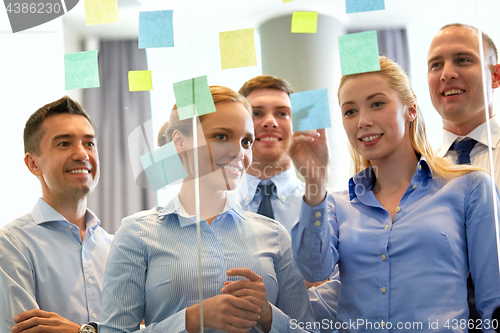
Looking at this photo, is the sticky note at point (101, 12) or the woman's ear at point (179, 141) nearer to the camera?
the woman's ear at point (179, 141)

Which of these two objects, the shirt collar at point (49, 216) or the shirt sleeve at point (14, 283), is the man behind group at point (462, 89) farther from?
the shirt sleeve at point (14, 283)

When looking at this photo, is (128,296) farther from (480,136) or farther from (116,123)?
(480,136)

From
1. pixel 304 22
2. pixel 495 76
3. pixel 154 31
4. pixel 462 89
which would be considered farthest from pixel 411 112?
pixel 154 31

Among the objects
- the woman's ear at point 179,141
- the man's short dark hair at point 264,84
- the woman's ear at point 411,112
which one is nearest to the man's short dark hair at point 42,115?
the woman's ear at point 179,141

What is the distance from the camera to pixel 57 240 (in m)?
1.16

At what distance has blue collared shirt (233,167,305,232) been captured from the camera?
108 cm

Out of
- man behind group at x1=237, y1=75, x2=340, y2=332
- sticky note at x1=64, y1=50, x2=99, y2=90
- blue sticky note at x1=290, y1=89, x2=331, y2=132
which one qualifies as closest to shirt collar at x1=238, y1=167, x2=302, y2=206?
man behind group at x1=237, y1=75, x2=340, y2=332

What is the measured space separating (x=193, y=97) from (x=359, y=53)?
1.56ft

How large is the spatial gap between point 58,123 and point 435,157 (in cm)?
108

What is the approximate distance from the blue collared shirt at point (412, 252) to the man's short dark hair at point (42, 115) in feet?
2.44

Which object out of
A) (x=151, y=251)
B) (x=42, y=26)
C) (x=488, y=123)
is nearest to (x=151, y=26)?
(x=42, y=26)

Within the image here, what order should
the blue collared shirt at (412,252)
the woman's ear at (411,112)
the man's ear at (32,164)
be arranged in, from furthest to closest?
the man's ear at (32,164)
the woman's ear at (411,112)
the blue collared shirt at (412,252)

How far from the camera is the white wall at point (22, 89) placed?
4.04 ft

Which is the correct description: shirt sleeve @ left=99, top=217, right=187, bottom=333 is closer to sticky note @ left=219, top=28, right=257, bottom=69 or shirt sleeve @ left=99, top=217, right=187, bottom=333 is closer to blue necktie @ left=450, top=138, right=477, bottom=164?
sticky note @ left=219, top=28, right=257, bottom=69
